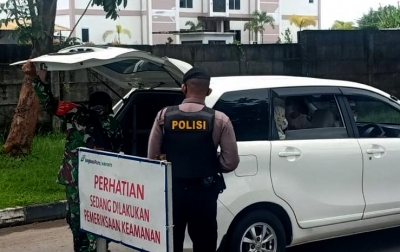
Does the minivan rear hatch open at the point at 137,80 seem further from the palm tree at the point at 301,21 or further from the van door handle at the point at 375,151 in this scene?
the palm tree at the point at 301,21

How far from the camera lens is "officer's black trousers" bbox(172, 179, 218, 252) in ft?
14.7

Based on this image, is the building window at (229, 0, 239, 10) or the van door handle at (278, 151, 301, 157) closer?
the van door handle at (278, 151, 301, 157)

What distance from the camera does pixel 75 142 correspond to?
539 centimetres

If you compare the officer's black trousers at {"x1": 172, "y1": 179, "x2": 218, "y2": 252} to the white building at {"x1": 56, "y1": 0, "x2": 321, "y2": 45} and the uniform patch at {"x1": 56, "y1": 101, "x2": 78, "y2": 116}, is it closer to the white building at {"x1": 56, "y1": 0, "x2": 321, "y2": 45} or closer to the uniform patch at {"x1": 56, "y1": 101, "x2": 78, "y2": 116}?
the uniform patch at {"x1": 56, "y1": 101, "x2": 78, "y2": 116}

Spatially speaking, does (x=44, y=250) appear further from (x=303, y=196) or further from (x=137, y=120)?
(x=303, y=196)

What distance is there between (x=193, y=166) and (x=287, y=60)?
1017cm

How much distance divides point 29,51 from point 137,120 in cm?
566

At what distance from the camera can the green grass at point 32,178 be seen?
7941mm

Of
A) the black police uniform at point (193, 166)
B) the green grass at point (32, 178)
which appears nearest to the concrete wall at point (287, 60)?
the green grass at point (32, 178)

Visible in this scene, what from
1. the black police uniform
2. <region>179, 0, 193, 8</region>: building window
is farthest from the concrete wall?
<region>179, 0, 193, 8</region>: building window

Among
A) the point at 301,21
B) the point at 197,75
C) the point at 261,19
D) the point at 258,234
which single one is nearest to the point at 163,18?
the point at 261,19

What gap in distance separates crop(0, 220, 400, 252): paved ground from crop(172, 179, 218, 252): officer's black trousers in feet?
6.47

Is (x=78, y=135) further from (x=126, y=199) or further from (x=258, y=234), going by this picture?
(x=258, y=234)

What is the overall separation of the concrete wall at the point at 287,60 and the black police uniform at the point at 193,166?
274 inches
